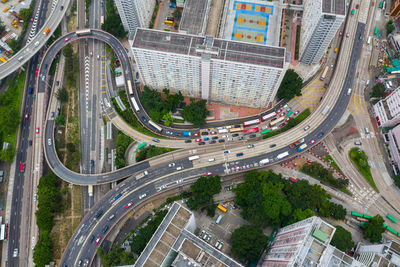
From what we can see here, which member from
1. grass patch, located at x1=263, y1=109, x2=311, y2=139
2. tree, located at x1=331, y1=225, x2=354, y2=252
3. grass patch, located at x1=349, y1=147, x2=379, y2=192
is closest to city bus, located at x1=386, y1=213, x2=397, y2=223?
grass patch, located at x1=349, y1=147, x2=379, y2=192

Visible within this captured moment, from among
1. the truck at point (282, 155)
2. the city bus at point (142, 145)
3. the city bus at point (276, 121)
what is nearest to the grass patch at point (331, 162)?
the truck at point (282, 155)

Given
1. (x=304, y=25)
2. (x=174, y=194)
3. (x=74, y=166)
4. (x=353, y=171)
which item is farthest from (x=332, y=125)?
(x=74, y=166)

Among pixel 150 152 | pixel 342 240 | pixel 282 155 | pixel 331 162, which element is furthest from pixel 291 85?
pixel 150 152

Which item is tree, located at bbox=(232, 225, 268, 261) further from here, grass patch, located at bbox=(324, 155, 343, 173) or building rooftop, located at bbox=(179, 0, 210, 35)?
building rooftop, located at bbox=(179, 0, 210, 35)

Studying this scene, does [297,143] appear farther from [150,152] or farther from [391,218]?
[150,152]

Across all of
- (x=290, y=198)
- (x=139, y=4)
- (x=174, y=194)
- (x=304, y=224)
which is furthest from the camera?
(x=139, y=4)

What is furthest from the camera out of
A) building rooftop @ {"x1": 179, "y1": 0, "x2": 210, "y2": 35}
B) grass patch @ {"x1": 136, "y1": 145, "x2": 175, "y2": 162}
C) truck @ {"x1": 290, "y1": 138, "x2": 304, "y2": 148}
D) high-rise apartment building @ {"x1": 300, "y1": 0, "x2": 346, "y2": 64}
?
building rooftop @ {"x1": 179, "y1": 0, "x2": 210, "y2": 35}

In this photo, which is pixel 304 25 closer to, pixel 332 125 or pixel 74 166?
pixel 332 125
